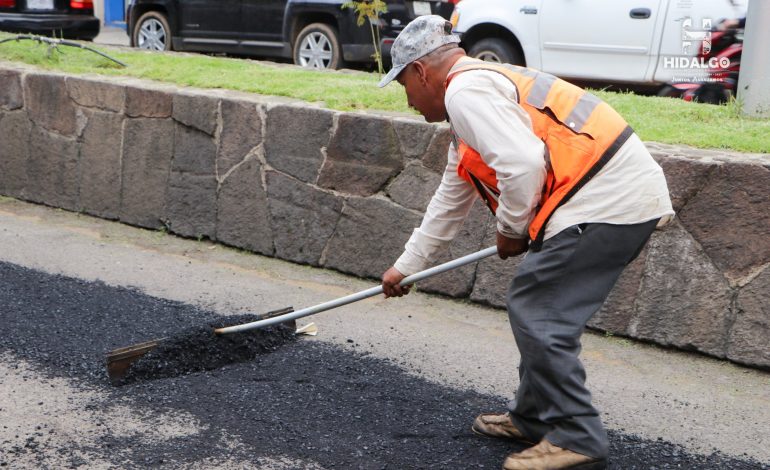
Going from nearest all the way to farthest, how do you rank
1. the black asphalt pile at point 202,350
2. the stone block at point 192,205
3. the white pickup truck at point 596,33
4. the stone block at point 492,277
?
1. the black asphalt pile at point 202,350
2. the stone block at point 492,277
3. the stone block at point 192,205
4. the white pickup truck at point 596,33

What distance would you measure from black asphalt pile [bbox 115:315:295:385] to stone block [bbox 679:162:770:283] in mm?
2045

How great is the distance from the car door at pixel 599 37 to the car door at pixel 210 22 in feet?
13.6

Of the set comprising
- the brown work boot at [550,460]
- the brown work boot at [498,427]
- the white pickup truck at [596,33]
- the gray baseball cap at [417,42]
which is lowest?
the brown work boot at [498,427]

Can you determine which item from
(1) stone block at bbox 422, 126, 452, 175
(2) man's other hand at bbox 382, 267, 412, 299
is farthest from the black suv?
(2) man's other hand at bbox 382, 267, 412, 299

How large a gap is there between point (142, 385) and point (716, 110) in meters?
3.81

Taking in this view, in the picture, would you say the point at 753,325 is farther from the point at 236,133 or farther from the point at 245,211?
the point at 236,133

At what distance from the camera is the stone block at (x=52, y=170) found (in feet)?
23.8

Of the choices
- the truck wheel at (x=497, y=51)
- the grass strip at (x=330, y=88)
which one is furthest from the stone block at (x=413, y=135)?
the truck wheel at (x=497, y=51)

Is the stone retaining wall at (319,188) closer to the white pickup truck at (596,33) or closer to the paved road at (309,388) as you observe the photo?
the paved road at (309,388)

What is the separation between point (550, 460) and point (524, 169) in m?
1.01

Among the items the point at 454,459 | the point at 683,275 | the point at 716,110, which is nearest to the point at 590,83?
the point at 716,110

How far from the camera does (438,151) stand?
5508 millimetres

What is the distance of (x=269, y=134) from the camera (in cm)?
621

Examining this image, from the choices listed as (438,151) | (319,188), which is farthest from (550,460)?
(319,188)
